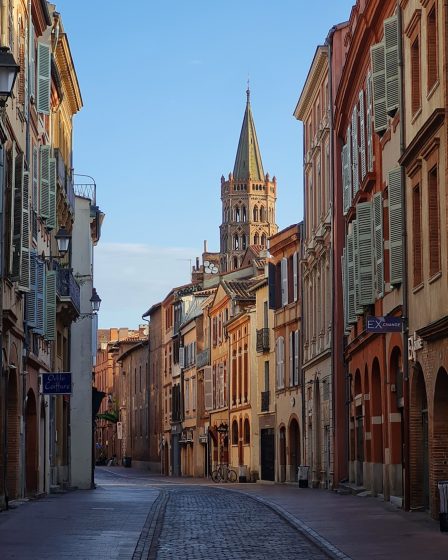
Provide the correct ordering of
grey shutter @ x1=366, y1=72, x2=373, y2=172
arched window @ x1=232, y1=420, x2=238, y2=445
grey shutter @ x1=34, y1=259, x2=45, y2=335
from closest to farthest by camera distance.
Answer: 1. grey shutter @ x1=366, y1=72, x2=373, y2=172
2. grey shutter @ x1=34, y1=259, x2=45, y2=335
3. arched window @ x1=232, y1=420, x2=238, y2=445

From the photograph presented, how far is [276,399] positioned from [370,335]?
25.7 m

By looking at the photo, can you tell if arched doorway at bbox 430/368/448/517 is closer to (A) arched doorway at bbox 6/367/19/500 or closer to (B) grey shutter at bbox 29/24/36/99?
(A) arched doorway at bbox 6/367/19/500

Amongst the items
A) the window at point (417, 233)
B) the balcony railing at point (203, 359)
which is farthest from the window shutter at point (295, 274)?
the window at point (417, 233)

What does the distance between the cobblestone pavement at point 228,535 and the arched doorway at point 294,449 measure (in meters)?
22.6

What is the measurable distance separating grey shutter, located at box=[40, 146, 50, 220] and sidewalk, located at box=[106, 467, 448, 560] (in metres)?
9.43

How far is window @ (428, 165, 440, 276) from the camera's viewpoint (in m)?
23.5

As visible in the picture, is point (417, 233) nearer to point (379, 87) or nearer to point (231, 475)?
point (379, 87)

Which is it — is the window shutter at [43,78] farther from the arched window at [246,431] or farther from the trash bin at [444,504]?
the arched window at [246,431]

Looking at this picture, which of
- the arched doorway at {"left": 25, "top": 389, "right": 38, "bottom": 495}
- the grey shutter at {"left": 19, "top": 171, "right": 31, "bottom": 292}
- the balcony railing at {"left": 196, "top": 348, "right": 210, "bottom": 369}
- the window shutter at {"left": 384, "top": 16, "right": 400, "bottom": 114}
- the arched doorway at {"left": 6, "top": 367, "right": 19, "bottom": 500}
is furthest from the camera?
the balcony railing at {"left": 196, "top": 348, "right": 210, "bottom": 369}

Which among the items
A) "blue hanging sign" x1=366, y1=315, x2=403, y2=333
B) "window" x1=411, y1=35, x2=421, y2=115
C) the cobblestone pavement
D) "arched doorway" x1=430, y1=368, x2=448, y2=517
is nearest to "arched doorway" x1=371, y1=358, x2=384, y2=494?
the cobblestone pavement

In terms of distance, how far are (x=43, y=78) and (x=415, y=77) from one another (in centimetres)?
1207

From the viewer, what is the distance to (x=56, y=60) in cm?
4138

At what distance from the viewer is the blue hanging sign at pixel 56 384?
32.0 m

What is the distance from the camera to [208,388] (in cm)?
7756
